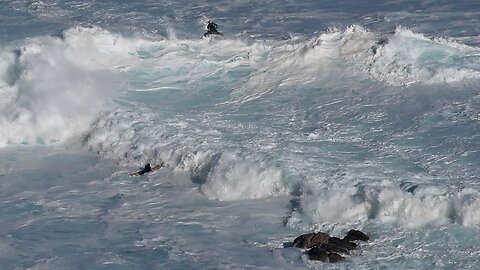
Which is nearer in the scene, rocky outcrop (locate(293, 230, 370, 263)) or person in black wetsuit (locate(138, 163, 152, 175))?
rocky outcrop (locate(293, 230, 370, 263))

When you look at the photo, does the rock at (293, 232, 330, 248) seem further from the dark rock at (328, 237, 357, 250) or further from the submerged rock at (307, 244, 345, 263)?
the submerged rock at (307, 244, 345, 263)

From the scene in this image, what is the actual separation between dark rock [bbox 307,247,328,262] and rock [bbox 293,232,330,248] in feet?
0.86

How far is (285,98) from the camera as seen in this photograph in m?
22.6

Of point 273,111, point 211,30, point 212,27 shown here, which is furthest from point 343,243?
point 212,27

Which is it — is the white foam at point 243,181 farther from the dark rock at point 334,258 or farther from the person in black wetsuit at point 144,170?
the dark rock at point 334,258

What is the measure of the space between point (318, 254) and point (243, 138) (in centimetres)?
572

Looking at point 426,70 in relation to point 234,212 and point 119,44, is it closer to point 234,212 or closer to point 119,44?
point 234,212

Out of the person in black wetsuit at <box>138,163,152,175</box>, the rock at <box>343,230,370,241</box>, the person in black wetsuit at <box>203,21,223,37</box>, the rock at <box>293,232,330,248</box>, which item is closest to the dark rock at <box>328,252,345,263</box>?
the rock at <box>293,232,330,248</box>

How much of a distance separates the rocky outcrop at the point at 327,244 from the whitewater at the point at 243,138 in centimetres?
14

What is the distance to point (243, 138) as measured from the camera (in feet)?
65.7

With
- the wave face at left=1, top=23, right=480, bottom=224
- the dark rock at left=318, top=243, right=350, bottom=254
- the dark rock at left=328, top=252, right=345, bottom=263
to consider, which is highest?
the wave face at left=1, top=23, right=480, bottom=224

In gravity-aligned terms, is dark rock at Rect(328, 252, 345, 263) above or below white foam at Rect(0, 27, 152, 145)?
below

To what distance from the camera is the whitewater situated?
15781 millimetres

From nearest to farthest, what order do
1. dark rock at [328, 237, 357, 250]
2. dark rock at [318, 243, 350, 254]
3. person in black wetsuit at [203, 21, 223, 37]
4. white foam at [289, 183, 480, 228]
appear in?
dark rock at [318, 243, 350, 254], dark rock at [328, 237, 357, 250], white foam at [289, 183, 480, 228], person in black wetsuit at [203, 21, 223, 37]
